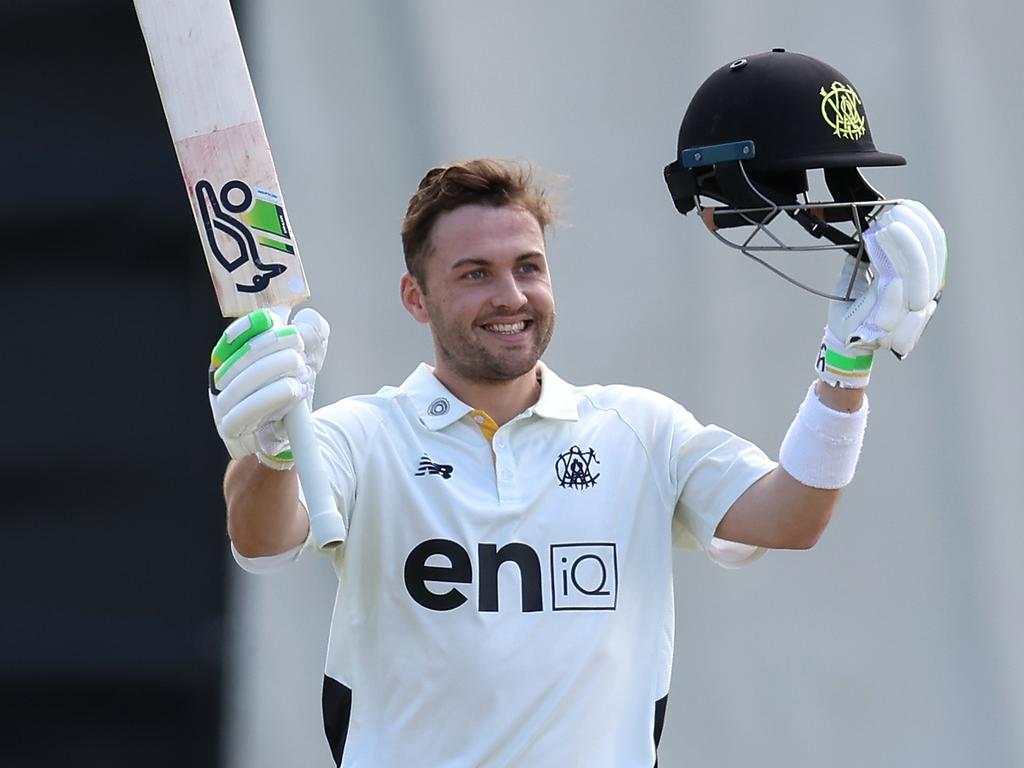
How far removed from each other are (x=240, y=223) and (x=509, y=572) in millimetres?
572

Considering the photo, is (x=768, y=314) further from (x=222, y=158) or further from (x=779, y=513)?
(x=222, y=158)

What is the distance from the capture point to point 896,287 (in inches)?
66.2

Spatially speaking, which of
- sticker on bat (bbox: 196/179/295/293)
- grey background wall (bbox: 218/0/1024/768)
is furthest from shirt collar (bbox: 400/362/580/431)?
grey background wall (bbox: 218/0/1024/768)

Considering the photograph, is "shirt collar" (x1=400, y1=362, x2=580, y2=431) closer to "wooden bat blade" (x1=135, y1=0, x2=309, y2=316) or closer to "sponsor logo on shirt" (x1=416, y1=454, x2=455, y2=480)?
"sponsor logo on shirt" (x1=416, y1=454, x2=455, y2=480)

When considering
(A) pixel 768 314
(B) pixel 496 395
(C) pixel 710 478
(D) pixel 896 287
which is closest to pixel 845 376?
→ (D) pixel 896 287

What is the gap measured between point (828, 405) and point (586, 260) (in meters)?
0.89

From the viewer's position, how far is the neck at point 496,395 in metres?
2.04

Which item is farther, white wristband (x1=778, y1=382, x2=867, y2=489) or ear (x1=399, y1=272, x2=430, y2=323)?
ear (x1=399, y1=272, x2=430, y2=323)

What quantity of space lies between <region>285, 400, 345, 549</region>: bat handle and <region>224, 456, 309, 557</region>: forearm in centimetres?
10

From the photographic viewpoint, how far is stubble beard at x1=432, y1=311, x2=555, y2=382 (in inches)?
78.4

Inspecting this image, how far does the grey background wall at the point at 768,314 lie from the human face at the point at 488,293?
52cm

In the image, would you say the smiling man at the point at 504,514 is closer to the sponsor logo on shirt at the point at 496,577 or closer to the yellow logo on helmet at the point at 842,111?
the sponsor logo on shirt at the point at 496,577

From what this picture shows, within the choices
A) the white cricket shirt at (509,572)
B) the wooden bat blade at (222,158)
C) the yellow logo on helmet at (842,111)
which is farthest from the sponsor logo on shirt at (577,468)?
the yellow logo on helmet at (842,111)

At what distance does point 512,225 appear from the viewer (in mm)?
2053
